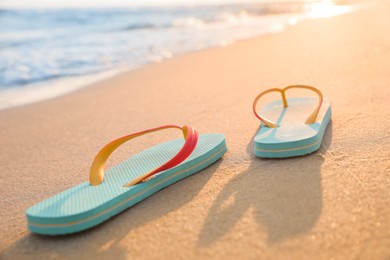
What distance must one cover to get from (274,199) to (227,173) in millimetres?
275

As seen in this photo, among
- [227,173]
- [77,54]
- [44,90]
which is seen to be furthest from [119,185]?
[77,54]

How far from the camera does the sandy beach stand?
1097mm

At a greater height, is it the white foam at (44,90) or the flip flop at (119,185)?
the flip flop at (119,185)

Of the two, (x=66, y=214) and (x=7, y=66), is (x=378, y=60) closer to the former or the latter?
(x=66, y=214)

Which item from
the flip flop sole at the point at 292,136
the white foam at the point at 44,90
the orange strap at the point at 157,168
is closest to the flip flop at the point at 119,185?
the orange strap at the point at 157,168

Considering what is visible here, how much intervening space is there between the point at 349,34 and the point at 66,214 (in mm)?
3458

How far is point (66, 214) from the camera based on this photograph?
119cm

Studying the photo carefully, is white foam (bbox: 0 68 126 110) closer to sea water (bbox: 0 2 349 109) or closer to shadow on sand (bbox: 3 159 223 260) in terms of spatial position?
sea water (bbox: 0 2 349 109)

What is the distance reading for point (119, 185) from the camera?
54.0 inches

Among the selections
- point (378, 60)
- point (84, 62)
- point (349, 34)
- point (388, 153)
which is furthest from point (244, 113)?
point (84, 62)

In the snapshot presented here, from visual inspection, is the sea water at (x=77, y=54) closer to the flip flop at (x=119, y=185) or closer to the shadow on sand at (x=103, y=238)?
the flip flop at (x=119, y=185)

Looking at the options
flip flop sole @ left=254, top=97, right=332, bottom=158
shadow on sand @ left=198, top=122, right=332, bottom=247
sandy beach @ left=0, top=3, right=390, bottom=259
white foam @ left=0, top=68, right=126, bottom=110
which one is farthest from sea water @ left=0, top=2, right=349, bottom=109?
shadow on sand @ left=198, top=122, right=332, bottom=247

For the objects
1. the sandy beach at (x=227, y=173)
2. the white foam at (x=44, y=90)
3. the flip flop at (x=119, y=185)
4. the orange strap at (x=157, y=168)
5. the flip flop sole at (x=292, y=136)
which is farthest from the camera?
the white foam at (x=44, y=90)

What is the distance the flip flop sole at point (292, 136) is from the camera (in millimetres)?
1520
